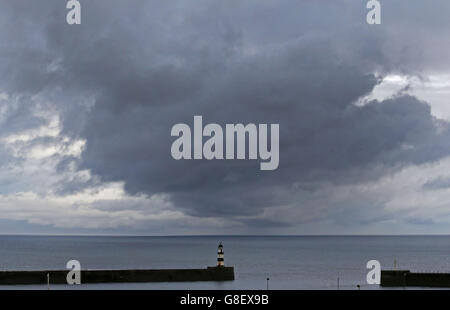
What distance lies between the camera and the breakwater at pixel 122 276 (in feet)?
190

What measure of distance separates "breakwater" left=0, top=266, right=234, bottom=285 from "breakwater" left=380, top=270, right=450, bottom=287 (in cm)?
1529

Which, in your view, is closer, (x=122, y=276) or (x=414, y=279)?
(x=414, y=279)

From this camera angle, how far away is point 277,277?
9744 centimetres

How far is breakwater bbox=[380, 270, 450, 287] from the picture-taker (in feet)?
192

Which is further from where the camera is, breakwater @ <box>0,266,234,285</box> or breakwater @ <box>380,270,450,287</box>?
breakwater @ <box>380,270,450,287</box>

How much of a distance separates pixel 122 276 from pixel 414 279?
27512 mm

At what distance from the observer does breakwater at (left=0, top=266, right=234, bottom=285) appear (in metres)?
57.8

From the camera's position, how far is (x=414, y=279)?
58.9 m

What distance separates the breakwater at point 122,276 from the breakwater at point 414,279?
15.3 metres
